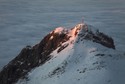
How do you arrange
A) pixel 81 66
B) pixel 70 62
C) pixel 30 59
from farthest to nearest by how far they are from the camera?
pixel 30 59 → pixel 70 62 → pixel 81 66

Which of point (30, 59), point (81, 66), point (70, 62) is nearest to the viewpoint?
point (81, 66)

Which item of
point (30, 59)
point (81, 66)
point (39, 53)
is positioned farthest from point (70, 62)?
point (30, 59)

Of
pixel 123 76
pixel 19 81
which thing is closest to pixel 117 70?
pixel 123 76

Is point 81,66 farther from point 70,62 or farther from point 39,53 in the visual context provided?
point 39,53

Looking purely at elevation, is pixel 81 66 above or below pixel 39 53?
above

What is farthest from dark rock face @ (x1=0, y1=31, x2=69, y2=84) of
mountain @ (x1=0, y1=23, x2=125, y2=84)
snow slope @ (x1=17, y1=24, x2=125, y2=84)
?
snow slope @ (x1=17, y1=24, x2=125, y2=84)

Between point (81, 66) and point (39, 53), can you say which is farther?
point (39, 53)

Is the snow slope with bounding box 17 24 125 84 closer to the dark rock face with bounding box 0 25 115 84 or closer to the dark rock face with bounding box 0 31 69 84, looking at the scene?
the dark rock face with bounding box 0 25 115 84

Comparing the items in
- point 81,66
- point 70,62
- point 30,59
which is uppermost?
point 70,62
